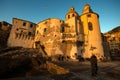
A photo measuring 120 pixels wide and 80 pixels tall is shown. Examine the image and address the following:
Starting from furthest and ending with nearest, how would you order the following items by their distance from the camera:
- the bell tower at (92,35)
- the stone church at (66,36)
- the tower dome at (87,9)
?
the tower dome at (87,9) → the stone church at (66,36) → the bell tower at (92,35)

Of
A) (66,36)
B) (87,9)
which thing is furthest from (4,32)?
(87,9)

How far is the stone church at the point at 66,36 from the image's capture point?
2970cm

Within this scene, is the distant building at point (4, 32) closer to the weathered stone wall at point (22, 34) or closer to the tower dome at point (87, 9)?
the weathered stone wall at point (22, 34)

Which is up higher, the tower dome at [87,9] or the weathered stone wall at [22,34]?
the tower dome at [87,9]

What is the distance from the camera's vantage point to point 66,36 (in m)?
31.2

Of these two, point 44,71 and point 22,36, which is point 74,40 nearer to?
point 44,71

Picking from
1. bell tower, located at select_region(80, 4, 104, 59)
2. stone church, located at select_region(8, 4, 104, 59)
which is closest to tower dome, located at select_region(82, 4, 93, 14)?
stone church, located at select_region(8, 4, 104, 59)

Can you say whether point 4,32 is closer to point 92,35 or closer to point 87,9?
point 92,35

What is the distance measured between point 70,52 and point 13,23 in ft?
74.5

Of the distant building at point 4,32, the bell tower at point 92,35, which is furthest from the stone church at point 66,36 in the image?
the distant building at point 4,32

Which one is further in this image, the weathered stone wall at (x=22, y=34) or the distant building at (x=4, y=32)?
the weathered stone wall at (x=22, y=34)

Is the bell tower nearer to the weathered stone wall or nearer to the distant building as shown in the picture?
the weathered stone wall

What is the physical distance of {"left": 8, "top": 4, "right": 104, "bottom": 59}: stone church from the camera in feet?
97.5

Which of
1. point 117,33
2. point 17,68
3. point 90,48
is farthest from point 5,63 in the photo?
point 117,33
